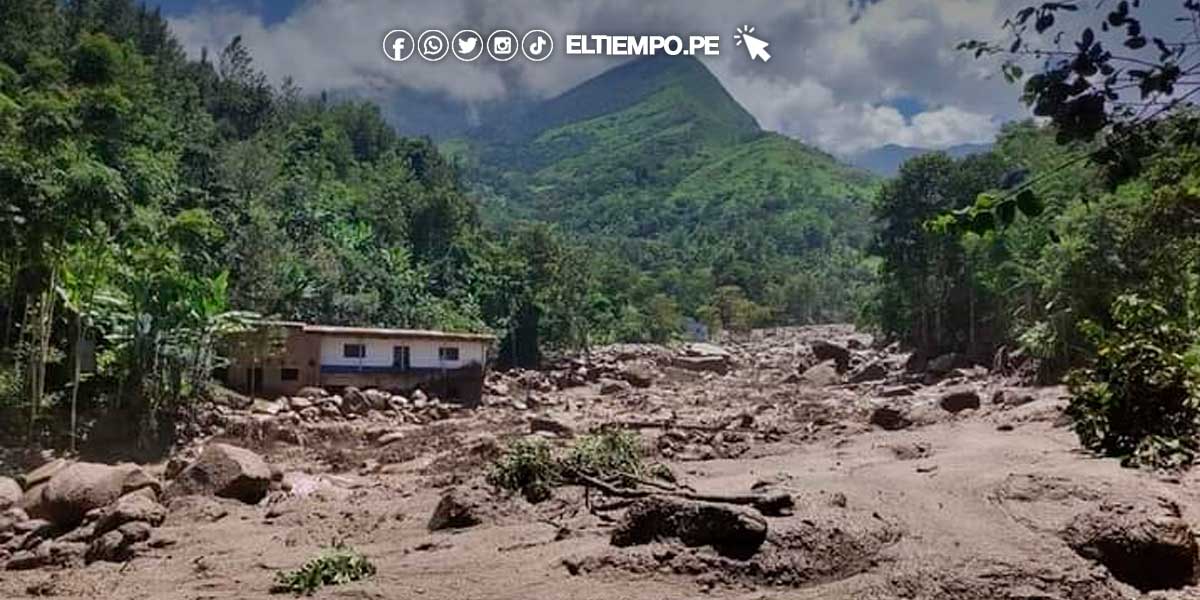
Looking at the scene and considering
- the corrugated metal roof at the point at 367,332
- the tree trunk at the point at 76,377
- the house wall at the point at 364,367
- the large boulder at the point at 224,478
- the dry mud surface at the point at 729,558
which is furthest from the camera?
the corrugated metal roof at the point at 367,332

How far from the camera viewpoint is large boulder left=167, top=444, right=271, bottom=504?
14125 mm

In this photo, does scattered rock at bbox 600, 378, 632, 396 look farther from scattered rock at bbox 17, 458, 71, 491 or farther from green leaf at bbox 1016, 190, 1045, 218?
green leaf at bbox 1016, 190, 1045, 218

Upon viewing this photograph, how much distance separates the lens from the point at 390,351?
31547mm

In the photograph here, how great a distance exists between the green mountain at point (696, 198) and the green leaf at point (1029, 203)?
74267 mm

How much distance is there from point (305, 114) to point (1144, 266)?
65789 mm

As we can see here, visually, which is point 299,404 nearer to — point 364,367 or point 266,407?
point 266,407

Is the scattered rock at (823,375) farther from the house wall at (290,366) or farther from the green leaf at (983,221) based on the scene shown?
the green leaf at (983,221)

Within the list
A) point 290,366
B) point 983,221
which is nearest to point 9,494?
point 983,221

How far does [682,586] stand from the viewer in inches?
315

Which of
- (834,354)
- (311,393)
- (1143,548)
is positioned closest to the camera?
(1143,548)

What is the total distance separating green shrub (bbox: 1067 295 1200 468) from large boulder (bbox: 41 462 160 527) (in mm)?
13450

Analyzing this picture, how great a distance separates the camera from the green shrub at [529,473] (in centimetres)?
1177

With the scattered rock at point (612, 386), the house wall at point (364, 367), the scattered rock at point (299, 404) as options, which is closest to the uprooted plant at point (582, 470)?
the scattered rock at point (299, 404)

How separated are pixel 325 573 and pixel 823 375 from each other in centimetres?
3159
